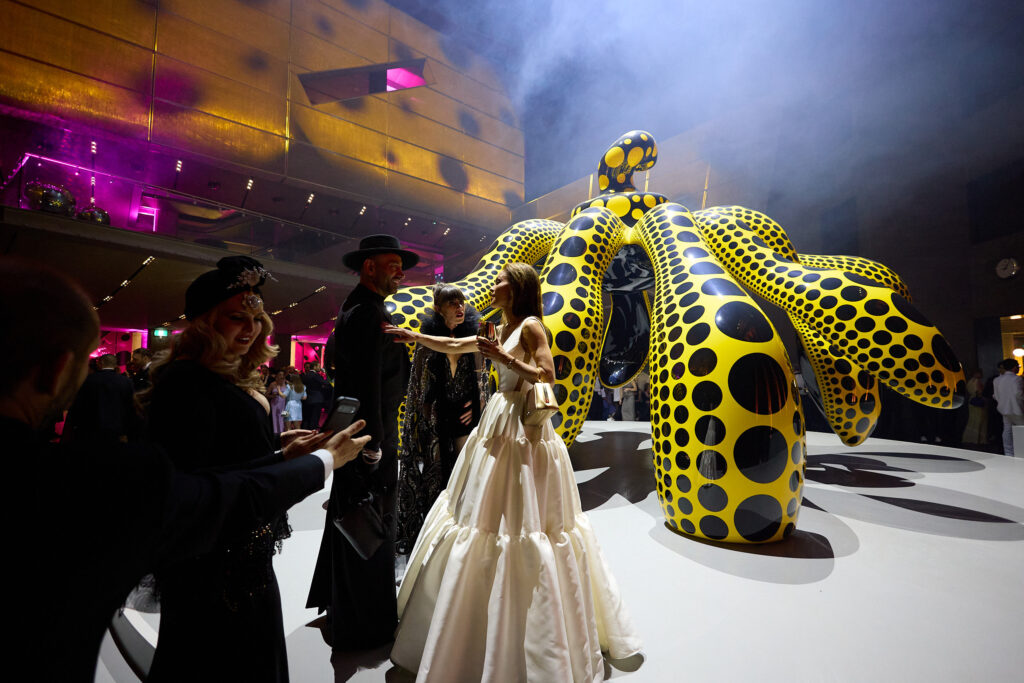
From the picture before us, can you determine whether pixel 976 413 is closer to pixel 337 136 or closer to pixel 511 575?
pixel 511 575

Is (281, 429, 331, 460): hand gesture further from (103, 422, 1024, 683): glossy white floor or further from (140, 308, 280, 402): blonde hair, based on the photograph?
(103, 422, 1024, 683): glossy white floor

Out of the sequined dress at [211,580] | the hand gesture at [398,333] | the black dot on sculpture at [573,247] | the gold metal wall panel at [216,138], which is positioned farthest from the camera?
the gold metal wall panel at [216,138]

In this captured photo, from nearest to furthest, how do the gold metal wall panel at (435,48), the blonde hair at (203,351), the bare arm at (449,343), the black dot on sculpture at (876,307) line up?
the blonde hair at (203,351) < the bare arm at (449,343) < the black dot on sculpture at (876,307) < the gold metal wall panel at (435,48)

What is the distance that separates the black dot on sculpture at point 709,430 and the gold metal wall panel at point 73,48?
1162 cm

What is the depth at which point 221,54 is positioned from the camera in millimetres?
9617

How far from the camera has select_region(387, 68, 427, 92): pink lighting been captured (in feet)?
39.9

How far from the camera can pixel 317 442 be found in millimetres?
1127

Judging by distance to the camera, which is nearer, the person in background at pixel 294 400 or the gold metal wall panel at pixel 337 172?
the person in background at pixel 294 400

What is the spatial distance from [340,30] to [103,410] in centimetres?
1215

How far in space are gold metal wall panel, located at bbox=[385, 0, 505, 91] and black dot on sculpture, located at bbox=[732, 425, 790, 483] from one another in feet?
44.7

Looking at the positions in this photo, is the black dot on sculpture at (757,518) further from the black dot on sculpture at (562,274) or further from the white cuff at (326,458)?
the white cuff at (326,458)

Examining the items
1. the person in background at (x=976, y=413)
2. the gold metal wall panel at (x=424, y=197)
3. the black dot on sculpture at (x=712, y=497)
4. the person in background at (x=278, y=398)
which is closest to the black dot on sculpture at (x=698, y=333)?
the black dot on sculpture at (x=712, y=497)

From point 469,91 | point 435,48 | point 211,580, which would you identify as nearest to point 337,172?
point 435,48

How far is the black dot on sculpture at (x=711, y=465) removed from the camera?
280 centimetres
